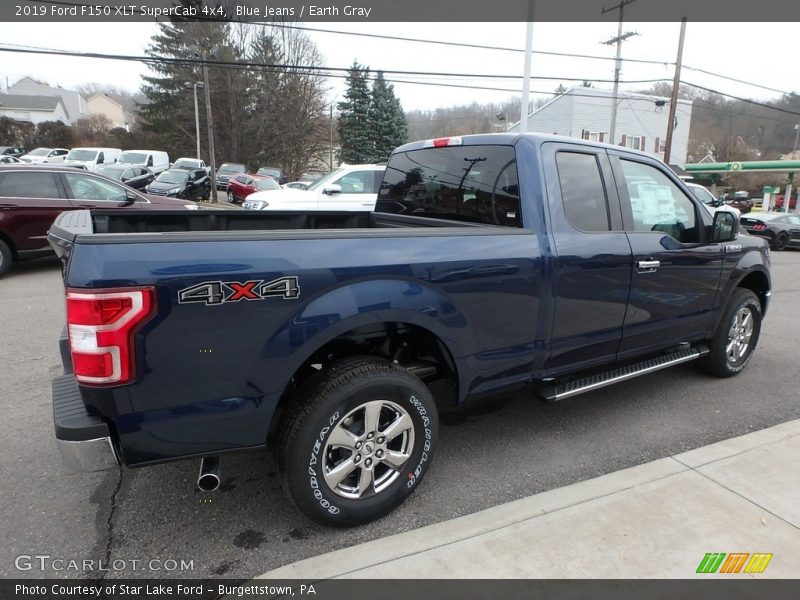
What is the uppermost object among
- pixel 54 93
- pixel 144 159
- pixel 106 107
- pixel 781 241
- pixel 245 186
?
pixel 54 93

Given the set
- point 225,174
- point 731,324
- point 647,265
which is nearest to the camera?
point 647,265

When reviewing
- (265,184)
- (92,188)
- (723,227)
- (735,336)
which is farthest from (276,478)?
(265,184)

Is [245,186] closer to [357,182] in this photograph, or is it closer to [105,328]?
[357,182]

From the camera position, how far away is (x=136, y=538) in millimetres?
2504

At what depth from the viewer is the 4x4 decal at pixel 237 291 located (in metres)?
2.01

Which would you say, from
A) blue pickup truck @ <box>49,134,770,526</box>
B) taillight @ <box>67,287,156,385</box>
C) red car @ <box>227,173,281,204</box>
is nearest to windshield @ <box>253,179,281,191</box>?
red car @ <box>227,173,281,204</box>

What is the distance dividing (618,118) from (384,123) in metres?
19.1

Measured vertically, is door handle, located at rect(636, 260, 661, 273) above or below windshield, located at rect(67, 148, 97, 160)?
below

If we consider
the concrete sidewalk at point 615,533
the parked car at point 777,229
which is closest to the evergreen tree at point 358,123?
the parked car at point 777,229

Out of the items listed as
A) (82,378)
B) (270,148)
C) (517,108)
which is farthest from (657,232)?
(270,148)

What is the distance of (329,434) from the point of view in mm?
2416

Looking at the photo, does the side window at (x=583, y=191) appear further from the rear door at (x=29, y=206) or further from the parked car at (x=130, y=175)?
the parked car at (x=130, y=175)

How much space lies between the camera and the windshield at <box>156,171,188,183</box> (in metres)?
23.1

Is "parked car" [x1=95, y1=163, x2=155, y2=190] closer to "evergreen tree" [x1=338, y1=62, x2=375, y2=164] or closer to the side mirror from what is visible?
the side mirror
